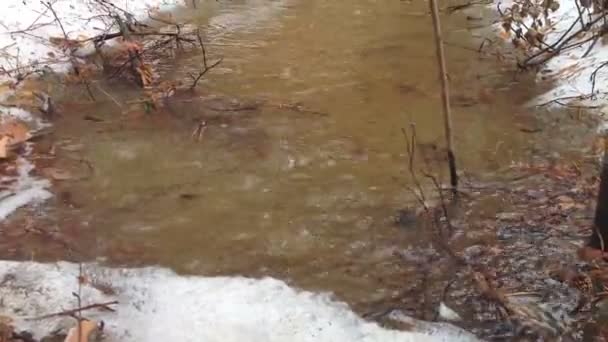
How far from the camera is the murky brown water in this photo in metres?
4.49

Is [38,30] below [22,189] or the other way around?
the other way around

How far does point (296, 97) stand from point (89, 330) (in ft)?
11.0

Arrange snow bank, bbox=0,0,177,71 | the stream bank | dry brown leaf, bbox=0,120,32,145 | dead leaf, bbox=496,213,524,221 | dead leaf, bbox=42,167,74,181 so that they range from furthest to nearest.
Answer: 1. snow bank, bbox=0,0,177,71
2. dry brown leaf, bbox=0,120,32,145
3. dead leaf, bbox=42,167,74,181
4. dead leaf, bbox=496,213,524,221
5. the stream bank

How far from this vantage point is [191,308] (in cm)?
393

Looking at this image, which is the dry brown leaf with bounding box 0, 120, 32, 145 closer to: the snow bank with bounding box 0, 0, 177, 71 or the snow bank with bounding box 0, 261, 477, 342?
the snow bank with bounding box 0, 0, 177, 71

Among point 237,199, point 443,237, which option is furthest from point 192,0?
point 443,237

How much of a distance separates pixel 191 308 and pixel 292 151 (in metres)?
1.99

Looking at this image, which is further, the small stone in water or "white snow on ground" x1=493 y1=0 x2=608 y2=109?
"white snow on ground" x1=493 y1=0 x2=608 y2=109

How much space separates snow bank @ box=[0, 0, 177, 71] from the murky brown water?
3.22 feet

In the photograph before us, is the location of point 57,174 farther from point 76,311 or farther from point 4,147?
point 76,311

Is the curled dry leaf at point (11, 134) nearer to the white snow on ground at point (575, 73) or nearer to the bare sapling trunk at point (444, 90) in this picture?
the bare sapling trunk at point (444, 90)

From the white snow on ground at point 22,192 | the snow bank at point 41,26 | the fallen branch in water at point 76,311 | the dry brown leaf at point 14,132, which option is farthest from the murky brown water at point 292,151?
the snow bank at point 41,26

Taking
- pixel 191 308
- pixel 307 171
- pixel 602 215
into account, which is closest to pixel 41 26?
pixel 307 171

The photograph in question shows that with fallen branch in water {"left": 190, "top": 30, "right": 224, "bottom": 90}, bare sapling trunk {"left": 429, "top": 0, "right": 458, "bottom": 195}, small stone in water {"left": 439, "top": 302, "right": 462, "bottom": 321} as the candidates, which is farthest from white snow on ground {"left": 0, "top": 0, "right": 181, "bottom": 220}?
small stone in water {"left": 439, "top": 302, "right": 462, "bottom": 321}
